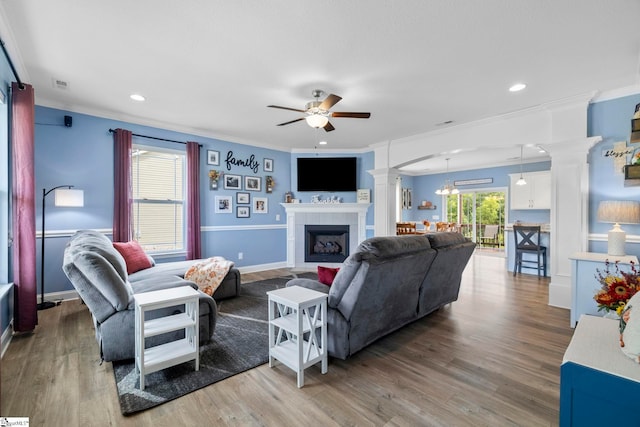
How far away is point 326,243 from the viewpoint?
666 cm

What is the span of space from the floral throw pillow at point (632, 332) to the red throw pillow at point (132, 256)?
4.46m

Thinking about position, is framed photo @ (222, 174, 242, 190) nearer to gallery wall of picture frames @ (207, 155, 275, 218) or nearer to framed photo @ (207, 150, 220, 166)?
gallery wall of picture frames @ (207, 155, 275, 218)

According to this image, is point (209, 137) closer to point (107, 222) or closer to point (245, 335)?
point (107, 222)

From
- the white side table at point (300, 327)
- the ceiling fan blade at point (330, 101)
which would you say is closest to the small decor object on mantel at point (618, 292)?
the white side table at point (300, 327)

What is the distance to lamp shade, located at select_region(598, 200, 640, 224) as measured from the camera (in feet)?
10.2

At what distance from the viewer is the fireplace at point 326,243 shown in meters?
6.46

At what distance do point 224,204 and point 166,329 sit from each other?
3697 millimetres

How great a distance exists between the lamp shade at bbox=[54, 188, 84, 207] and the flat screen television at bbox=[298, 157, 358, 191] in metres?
3.87

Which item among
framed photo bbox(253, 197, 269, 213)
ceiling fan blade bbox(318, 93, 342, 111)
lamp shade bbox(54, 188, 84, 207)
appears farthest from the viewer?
framed photo bbox(253, 197, 269, 213)

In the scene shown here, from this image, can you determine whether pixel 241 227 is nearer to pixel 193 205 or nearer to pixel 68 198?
pixel 193 205

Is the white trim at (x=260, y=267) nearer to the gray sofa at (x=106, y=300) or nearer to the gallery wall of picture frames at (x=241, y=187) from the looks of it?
the gallery wall of picture frames at (x=241, y=187)

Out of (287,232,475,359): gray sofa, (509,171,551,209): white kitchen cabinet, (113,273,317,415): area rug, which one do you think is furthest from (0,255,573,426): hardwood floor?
(509,171,551,209): white kitchen cabinet

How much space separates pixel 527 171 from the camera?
7.46 meters

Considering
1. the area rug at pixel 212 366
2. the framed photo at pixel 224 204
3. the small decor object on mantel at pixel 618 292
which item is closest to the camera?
the small decor object on mantel at pixel 618 292
